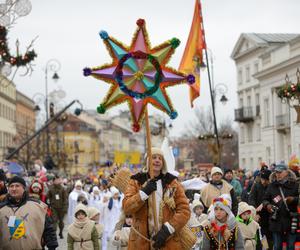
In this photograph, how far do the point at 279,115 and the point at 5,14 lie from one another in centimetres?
4449

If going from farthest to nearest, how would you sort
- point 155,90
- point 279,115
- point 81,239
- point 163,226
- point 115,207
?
point 279,115
point 115,207
point 81,239
point 155,90
point 163,226

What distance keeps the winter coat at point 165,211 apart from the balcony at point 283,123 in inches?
1912

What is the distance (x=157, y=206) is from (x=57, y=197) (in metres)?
14.9

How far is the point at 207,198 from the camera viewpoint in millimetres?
13148

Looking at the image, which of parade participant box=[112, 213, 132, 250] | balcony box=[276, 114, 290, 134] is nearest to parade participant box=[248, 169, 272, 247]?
parade participant box=[112, 213, 132, 250]

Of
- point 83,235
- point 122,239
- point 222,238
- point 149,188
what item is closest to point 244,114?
point 122,239

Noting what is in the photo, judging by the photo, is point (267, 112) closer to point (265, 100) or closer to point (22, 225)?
point (265, 100)

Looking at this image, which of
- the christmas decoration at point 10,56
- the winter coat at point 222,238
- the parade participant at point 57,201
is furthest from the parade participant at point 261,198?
the parade participant at point 57,201

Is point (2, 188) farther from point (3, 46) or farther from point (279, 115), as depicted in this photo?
point (279, 115)

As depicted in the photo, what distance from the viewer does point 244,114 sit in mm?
70312

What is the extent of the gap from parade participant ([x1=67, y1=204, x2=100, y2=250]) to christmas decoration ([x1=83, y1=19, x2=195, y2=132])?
412 cm

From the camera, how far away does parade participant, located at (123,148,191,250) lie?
775cm

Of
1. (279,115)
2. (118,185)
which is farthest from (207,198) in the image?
(279,115)

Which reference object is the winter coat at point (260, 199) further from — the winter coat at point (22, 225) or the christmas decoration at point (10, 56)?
the winter coat at point (22, 225)
